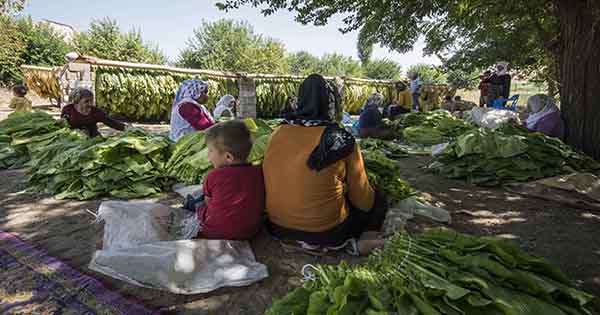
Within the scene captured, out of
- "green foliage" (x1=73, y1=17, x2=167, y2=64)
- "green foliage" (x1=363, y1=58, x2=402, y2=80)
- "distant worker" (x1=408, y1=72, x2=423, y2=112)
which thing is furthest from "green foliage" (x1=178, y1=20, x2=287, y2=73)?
"distant worker" (x1=408, y1=72, x2=423, y2=112)

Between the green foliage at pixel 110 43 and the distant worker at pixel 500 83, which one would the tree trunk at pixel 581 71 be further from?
the green foliage at pixel 110 43

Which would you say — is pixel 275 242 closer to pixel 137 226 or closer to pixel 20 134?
pixel 137 226

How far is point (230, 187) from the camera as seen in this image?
2279mm

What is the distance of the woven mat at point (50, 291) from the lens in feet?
5.85

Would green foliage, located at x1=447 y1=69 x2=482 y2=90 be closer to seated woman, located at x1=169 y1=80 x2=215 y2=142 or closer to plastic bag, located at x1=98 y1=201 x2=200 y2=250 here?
seated woman, located at x1=169 y1=80 x2=215 y2=142

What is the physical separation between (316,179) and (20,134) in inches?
189

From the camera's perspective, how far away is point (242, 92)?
38.5 feet

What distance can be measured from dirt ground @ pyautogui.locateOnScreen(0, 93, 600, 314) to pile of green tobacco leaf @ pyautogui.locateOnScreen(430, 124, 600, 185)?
0.98 feet

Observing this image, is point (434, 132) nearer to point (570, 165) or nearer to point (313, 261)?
point (570, 165)

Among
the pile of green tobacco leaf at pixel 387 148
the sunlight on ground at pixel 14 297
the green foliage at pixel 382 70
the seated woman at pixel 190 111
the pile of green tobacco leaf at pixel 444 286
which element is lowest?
the sunlight on ground at pixel 14 297

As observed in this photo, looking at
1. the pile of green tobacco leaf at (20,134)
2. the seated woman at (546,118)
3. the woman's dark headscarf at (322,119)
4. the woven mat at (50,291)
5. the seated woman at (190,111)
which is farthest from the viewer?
the seated woman at (546,118)

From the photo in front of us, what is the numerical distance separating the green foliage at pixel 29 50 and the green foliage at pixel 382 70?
34.3m

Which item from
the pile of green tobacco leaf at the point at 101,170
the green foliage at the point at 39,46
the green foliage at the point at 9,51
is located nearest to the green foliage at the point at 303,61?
the green foliage at the point at 39,46

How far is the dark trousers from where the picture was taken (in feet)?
7.87
